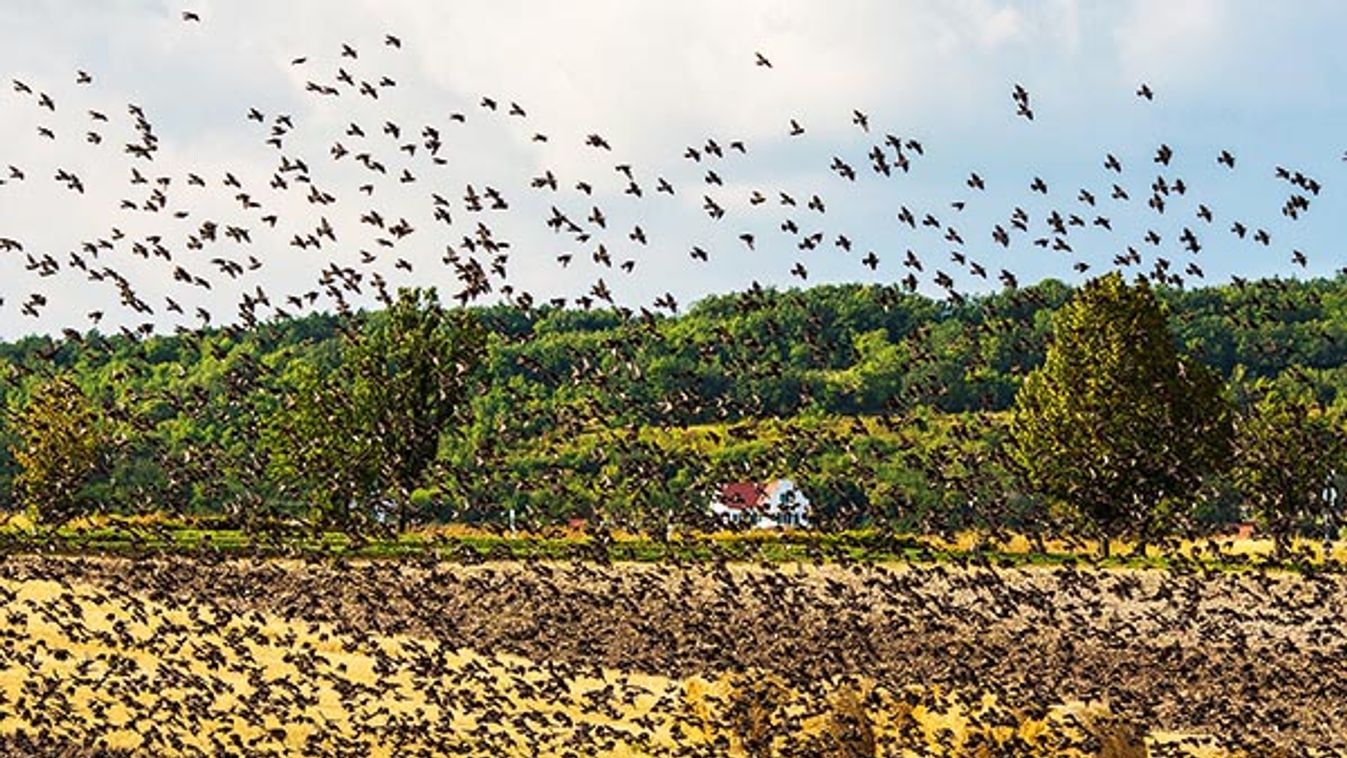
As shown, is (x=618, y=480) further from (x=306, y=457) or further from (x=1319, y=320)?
(x=1319, y=320)

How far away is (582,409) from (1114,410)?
45.1m

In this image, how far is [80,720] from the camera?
36.9 m

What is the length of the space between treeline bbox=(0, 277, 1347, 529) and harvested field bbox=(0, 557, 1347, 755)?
3.47 m

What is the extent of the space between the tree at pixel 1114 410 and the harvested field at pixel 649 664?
12.0m

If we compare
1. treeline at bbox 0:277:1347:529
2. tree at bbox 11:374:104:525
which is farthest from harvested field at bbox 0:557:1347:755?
tree at bbox 11:374:104:525

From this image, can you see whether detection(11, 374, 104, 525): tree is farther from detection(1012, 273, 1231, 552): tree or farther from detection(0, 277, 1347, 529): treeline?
detection(1012, 273, 1231, 552): tree

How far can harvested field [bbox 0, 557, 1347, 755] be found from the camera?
116 feet

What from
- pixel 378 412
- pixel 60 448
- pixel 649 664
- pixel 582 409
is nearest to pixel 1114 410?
pixel 649 664

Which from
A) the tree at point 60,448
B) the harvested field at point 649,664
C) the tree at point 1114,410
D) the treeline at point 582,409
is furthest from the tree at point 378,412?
the tree at point 1114,410

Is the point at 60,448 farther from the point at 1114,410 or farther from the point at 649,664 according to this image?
the point at 649,664

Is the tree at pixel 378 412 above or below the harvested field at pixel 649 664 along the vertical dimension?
above

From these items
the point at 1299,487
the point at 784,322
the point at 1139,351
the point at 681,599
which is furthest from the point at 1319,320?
the point at 681,599

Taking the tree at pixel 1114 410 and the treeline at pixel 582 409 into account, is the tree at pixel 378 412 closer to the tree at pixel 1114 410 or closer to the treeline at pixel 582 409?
the treeline at pixel 582 409

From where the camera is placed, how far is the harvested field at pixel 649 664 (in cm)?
3547
